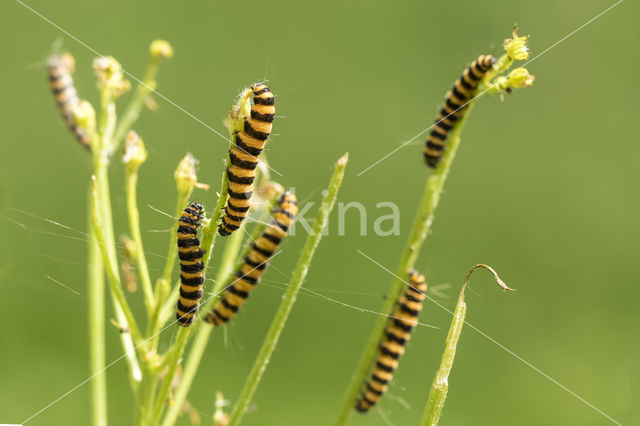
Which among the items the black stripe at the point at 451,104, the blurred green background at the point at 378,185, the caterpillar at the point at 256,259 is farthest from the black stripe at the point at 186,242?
the blurred green background at the point at 378,185

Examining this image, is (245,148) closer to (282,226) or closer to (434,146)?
(282,226)

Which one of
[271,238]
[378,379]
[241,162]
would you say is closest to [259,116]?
[241,162]

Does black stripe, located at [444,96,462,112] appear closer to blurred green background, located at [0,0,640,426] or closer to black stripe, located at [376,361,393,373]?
black stripe, located at [376,361,393,373]

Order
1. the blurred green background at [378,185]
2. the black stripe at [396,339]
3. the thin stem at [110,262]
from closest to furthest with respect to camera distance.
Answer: the thin stem at [110,262] < the black stripe at [396,339] < the blurred green background at [378,185]

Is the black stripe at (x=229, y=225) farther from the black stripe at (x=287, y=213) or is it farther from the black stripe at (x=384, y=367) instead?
the black stripe at (x=384, y=367)

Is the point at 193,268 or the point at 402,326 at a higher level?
the point at 402,326

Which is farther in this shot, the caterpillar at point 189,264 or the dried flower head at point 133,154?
the dried flower head at point 133,154

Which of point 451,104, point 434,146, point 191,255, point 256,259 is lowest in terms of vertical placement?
point 191,255
